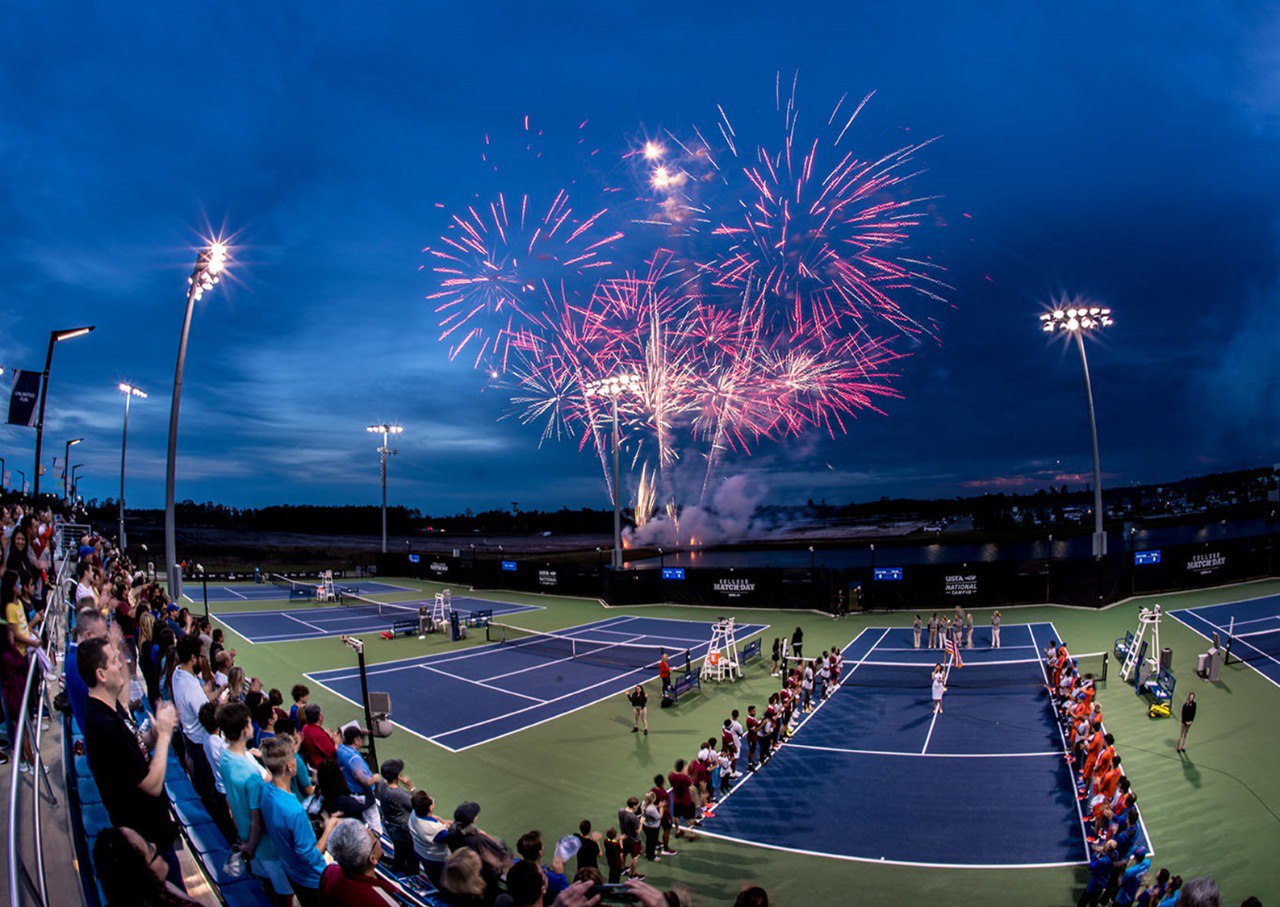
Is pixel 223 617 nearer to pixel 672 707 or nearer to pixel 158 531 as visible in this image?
pixel 672 707

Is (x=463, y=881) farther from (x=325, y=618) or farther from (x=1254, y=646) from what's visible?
(x=325, y=618)

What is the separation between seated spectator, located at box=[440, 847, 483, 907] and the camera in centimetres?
443

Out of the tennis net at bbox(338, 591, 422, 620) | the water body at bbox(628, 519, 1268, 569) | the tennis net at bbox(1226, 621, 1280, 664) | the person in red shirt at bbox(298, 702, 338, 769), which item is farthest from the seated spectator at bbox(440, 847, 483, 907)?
the water body at bbox(628, 519, 1268, 569)

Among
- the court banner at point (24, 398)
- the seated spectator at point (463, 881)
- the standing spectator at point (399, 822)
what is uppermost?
the court banner at point (24, 398)

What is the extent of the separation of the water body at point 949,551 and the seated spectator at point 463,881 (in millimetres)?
80518

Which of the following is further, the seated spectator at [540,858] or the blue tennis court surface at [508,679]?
the blue tennis court surface at [508,679]

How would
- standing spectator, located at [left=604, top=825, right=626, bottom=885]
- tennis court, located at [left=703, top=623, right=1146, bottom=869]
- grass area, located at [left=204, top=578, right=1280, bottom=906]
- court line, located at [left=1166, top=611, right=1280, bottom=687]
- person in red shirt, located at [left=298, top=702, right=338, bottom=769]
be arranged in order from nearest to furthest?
person in red shirt, located at [left=298, top=702, right=338, bottom=769], standing spectator, located at [left=604, top=825, right=626, bottom=885], grass area, located at [left=204, top=578, right=1280, bottom=906], tennis court, located at [left=703, top=623, right=1146, bottom=869], court line, located at [left=1166, top=611, right=1280, bottom=687]

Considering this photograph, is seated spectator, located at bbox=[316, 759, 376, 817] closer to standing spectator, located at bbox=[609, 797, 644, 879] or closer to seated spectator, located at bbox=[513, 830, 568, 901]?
seated spectator, located at bbox=[513, 830, 568, 901]

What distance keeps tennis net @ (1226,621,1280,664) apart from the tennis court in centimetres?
403

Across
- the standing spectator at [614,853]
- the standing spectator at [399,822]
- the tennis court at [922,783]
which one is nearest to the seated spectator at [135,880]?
the standing spectator at [399,822]

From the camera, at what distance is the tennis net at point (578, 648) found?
28.7 metres

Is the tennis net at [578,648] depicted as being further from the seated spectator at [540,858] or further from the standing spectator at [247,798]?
the standing spectator at [247,798]

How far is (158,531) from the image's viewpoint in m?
84.8

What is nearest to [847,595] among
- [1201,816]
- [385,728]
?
[1201,816]
